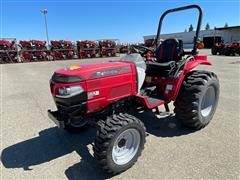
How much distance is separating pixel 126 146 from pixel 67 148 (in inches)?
38.4

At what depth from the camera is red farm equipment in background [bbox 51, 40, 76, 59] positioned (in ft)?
Answer: 65.9

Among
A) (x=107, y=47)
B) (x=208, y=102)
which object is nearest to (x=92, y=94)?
(x=208, y=102)

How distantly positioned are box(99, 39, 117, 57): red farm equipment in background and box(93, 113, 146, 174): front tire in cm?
1986

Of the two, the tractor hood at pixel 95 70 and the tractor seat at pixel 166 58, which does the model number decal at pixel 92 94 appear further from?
the tractor seat at pixel 166 58

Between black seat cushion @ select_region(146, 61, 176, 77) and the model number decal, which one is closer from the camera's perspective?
the model number decal

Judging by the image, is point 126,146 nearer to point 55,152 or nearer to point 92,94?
point 92,94

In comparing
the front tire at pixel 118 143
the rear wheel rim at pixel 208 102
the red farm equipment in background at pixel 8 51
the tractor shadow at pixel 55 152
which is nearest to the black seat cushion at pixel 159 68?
the rear wheel rim at pixel 208 102

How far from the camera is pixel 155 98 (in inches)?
133

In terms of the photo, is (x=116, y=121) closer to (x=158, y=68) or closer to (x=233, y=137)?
(x=158, y=68)

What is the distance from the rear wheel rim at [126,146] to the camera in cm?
261

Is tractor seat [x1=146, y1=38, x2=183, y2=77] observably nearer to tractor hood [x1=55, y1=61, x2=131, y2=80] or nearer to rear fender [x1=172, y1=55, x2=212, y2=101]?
rear fender [x1=172, y1=55, x2=212, y2=101]

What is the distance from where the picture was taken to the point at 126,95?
3.00 metres

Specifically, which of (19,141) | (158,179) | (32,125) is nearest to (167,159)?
(158,179)

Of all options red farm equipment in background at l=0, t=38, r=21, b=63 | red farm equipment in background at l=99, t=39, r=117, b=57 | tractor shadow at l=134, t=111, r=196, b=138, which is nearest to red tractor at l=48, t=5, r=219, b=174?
tractor shadow at l=134, t=111, r=196, b=138
